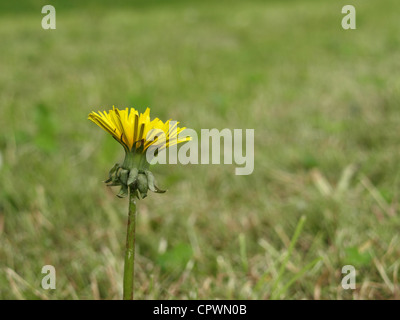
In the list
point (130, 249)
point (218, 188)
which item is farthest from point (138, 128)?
point (218, 188)

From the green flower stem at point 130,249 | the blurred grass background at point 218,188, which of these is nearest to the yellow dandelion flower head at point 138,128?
the green flower stem at point 130,249

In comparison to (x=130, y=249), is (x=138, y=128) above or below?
above

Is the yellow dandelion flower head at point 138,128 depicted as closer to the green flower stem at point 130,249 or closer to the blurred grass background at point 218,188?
the green flower stem at point 130,249

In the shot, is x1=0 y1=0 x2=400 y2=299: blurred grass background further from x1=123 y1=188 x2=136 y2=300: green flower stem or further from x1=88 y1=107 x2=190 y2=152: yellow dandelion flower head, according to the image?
x1=88 y1=107 x2=190 y2=152: yellow dandelion flower head

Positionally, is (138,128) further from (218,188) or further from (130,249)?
(218,188)
